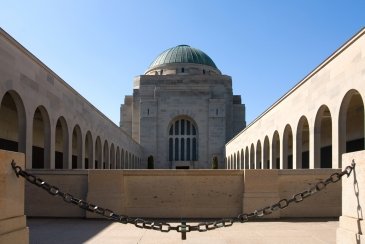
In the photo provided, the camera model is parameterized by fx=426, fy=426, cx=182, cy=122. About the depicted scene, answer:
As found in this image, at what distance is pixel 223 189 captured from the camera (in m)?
11.4

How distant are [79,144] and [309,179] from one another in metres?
15.0

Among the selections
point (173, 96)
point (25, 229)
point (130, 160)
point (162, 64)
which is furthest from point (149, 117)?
point (25, 229)

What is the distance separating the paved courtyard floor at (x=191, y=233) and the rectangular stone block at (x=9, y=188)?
162 centimetres

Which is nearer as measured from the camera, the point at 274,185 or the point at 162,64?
the point at 274,185

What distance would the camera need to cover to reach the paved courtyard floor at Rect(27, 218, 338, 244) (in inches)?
305

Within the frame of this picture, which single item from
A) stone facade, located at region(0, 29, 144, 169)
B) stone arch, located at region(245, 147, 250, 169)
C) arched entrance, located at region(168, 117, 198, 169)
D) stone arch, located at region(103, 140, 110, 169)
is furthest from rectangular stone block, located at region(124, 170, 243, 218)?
arched entrance, located at region(168, 117, 198, 169)

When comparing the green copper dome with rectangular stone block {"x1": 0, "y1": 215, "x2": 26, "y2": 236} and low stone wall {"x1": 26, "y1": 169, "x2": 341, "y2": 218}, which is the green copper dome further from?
rectangular stone block {"x1": 0, "y1": 215, "x2": 26, "y2": 236}

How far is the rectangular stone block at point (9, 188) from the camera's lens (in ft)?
19.0

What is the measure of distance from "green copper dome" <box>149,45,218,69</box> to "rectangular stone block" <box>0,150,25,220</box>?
53737 millimetres

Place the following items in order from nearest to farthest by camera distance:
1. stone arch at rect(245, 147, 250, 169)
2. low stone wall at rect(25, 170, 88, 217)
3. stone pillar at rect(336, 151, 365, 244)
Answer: stone pillar at rect(336, 151, 365, 244)
low stone wall at rect(25, 170, 88, 217)
stone arch at rect(245, 147, 250, 169)

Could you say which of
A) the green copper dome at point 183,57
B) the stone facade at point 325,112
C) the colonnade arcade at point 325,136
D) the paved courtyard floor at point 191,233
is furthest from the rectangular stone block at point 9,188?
the green copper dome at point 183,57

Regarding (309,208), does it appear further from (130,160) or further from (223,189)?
(130,160)

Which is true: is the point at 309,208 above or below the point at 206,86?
below

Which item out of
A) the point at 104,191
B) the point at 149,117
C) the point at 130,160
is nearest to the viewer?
the point at 104,191
